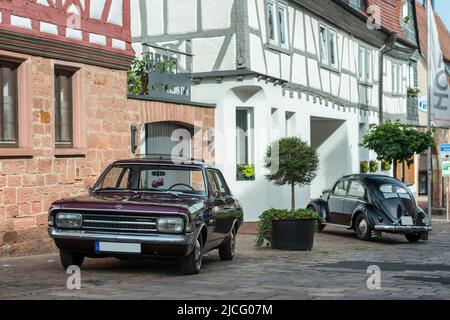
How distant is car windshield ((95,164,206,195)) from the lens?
434 inches

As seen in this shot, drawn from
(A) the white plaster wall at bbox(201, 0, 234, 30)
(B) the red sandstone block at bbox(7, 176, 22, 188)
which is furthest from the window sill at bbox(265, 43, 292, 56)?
(B) the red sandstone block at bbox(7, 176, 22, 188)

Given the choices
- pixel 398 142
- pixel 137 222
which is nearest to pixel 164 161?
pixel 137 222

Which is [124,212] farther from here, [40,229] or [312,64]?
[312,64]

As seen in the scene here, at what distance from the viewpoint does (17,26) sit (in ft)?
41.9

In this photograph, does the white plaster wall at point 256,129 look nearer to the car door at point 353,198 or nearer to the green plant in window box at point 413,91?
the car door at point 353,198

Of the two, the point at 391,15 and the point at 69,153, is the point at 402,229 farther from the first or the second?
the point at 391,15

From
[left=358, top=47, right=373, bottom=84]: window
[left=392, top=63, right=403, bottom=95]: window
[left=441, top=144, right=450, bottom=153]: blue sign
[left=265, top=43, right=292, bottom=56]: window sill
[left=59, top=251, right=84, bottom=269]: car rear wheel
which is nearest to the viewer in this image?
[left=59, top=251, right=84, bottom=269]: car rear wheel

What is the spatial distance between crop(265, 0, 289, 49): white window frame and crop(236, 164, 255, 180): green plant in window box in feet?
12.0

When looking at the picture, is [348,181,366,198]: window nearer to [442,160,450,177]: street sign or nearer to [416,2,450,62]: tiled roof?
[442,160,450,177]: street sign

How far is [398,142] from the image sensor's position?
76.6 feet

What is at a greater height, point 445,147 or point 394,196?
point 445,147

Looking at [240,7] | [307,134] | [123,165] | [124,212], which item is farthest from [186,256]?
[307,134]

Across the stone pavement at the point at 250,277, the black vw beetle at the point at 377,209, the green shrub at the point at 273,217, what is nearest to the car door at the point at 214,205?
the stone pavement at the point at 250,277

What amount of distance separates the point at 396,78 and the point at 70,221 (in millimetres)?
28409
